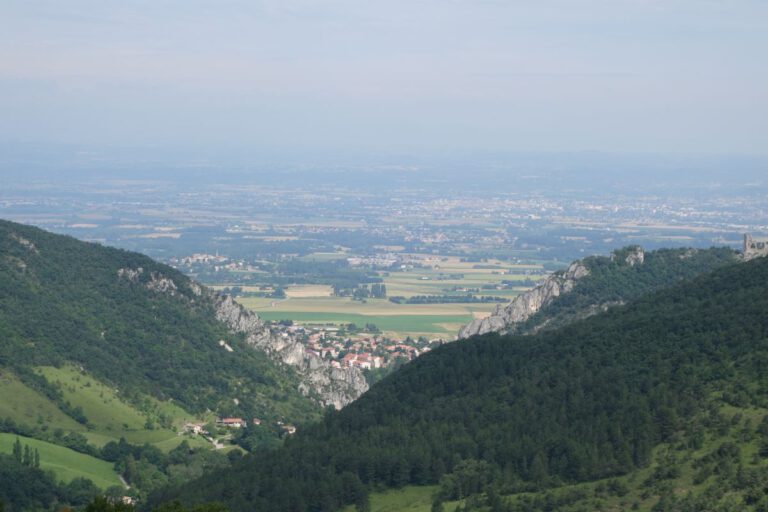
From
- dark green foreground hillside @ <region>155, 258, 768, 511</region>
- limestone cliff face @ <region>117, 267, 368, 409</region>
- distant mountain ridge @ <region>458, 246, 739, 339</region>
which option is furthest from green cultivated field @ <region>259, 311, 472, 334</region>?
dark green foreground hillside @ <region>155, 258, 768, 511</region>

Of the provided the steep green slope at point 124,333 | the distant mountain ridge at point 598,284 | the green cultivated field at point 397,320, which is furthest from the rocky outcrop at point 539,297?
the green cultivated field at point 397,320

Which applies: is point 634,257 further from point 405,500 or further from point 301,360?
point 405,500

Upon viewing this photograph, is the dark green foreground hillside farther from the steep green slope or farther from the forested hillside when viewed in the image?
the steep green slope

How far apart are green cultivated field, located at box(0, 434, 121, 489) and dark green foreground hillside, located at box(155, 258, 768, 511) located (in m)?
10.3

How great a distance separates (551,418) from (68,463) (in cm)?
3709

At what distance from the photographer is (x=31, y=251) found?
13075 centimetres

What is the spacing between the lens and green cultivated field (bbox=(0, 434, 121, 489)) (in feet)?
287

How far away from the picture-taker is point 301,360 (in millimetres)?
136875

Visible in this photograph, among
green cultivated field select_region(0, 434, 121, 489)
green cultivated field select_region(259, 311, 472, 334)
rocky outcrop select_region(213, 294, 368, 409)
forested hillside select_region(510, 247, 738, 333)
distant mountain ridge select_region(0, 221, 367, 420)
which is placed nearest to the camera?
green cultivated field select_region(0, 434, 121, 489)

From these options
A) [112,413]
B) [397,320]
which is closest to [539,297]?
[112,413]

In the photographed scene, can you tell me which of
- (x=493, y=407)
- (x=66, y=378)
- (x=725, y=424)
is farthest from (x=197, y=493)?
(x=66, y=378)

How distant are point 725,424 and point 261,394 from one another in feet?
216

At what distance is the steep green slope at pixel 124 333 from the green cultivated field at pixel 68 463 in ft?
33.1

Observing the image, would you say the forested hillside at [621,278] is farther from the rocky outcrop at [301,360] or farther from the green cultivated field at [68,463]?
the green cultivated field at [68,463]
